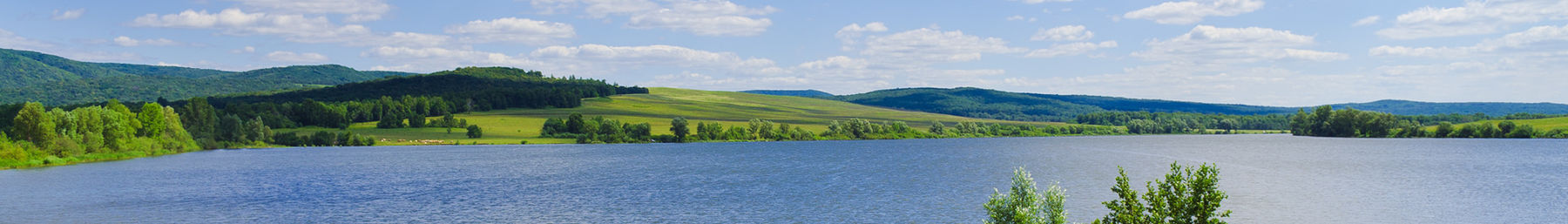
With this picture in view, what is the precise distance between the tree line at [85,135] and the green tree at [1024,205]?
93539mm

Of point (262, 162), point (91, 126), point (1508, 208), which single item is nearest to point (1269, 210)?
point (1508, 208)

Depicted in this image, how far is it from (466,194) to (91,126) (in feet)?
228

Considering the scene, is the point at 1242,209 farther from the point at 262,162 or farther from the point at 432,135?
the point at 432,135

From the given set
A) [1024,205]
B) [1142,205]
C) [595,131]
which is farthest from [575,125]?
[1142,205]

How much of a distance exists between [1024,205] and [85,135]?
113746 mm

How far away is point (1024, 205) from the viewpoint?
2698cm

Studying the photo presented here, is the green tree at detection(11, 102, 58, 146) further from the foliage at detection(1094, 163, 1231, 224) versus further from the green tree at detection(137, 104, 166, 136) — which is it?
the foliage at detection(1094, 163, 1231, 224)

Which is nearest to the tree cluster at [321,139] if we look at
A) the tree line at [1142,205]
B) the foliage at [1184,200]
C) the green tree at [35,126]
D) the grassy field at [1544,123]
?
the green tree at [35,126]

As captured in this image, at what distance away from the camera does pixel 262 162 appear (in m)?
108

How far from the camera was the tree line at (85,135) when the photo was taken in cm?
9675

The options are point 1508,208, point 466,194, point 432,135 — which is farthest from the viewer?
point 432,135

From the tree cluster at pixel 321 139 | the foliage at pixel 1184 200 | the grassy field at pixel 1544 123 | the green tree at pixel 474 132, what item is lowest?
the tree cluster at pixel 321 139

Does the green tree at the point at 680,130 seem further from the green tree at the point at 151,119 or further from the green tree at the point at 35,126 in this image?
the green tree at the point at 35,126

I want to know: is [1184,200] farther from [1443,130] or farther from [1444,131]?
[1444,131]
